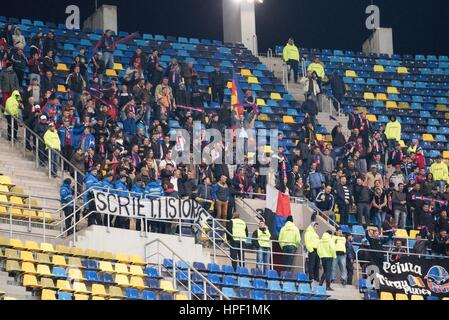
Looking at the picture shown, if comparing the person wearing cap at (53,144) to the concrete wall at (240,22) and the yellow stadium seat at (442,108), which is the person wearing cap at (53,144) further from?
the yellow stadium seat at (442,108)

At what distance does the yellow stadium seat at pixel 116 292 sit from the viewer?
23.5 meters

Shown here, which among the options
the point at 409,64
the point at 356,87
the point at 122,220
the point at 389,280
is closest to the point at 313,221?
the point at 389,280

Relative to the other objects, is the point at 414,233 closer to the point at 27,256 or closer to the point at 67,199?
the point at 67,199

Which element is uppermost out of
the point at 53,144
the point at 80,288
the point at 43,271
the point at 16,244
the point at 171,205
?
the point at 53,144

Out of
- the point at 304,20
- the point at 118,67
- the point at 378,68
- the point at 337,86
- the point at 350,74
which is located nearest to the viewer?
the point at 118,67

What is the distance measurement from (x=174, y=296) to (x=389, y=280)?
4836mm

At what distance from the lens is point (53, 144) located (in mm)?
27875

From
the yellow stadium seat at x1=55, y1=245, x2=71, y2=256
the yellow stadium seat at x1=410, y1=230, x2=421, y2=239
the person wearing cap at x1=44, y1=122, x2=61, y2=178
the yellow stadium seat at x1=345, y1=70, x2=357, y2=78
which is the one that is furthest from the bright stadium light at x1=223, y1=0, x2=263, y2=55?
the yellow stadium seat at x1=55, y1=245, x2=71, y2=256

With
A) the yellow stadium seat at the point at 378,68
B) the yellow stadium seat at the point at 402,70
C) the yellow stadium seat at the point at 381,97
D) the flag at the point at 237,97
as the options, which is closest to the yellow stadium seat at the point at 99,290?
the flag at the point at 237,97

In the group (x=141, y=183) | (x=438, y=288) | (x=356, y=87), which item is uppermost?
(x=356, y=87)

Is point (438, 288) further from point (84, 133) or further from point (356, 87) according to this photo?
point (356, 87)

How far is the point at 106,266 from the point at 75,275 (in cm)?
103

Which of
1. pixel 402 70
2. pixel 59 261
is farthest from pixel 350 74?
pixel 59 261

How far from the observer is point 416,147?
3431 centimetres
